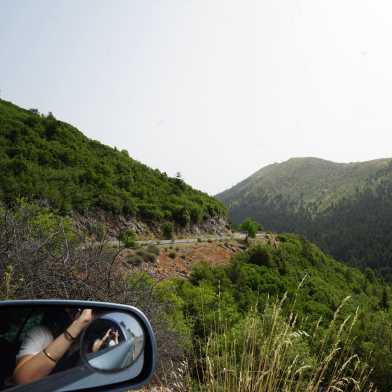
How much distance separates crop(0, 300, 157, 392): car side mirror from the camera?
1.44 metres

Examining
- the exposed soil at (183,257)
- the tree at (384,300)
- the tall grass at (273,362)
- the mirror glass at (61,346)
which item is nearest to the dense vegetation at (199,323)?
the tall grass at (273,362)

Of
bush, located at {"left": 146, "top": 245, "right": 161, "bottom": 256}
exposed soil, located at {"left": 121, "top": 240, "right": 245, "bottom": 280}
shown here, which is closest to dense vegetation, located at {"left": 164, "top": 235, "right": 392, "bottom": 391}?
exposed soil, located at {"left": 121, "top": 240, "right": 245, "bottom": 280}

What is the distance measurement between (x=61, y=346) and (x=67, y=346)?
2 cm

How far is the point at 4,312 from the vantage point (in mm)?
1543

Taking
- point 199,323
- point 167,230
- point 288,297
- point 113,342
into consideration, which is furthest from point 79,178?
point 113,342

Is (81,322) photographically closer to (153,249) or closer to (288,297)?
(153,249)

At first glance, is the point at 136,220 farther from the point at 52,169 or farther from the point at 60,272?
the point at 60,272

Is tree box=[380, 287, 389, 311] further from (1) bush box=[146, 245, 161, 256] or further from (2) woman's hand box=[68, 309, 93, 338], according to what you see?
(2) woman's hand box=[68, 309, 93, 338]

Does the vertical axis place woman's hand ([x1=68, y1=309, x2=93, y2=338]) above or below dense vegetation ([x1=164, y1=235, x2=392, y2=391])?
above

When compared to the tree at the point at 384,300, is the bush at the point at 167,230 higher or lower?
higher

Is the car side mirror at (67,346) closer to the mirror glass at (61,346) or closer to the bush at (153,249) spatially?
Result: the mirror glass at (61,346)

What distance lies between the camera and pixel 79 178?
33312 mm

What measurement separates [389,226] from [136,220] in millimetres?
141337

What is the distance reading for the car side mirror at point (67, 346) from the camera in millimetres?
1444
